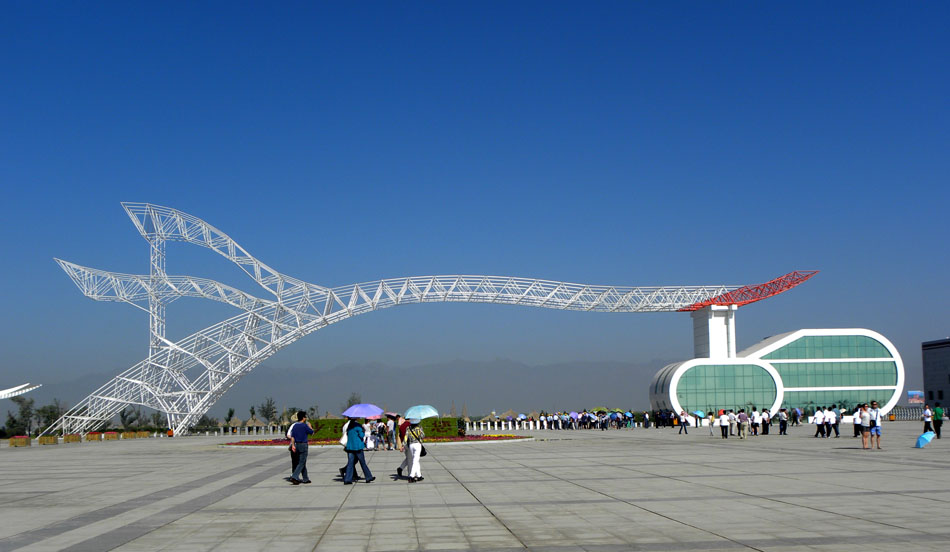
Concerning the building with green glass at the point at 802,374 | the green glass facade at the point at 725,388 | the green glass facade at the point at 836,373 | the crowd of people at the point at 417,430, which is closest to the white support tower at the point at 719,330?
the building with green glass at the point at 802,374

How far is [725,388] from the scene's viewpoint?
248ft

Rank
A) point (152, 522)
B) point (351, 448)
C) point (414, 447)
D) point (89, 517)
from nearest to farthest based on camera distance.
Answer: point (152, 522), point (89, 517), point (414, 447), point (351, 448)

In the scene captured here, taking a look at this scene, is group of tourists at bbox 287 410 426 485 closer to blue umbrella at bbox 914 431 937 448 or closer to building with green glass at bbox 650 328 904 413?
blue umbrella at bbox 914 431 937 448

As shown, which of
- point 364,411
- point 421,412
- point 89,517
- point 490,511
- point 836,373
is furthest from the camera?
point 836,373

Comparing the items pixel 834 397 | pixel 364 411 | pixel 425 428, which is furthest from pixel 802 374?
pixel 364 411

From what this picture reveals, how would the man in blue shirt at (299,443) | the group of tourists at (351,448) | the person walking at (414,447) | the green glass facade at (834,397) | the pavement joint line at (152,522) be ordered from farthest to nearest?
the green glass facade at (834,397) → the person walking at (414,447) → the group of tourists at (351,448) → the man in blue shirt at (299,443) → the pavement joint line at (152,522)

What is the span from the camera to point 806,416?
246 feet

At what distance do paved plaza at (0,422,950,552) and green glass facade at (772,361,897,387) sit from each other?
56.3 metres

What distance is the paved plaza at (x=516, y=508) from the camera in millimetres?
10297

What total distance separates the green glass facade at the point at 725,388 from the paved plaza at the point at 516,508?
52439 millimetres

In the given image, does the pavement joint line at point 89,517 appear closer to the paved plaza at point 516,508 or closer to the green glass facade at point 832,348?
the paved plaza at point 516,508

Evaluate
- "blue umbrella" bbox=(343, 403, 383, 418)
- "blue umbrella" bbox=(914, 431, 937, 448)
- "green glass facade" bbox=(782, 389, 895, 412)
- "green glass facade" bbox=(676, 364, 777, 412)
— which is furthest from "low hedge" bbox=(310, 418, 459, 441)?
"green glass facade" bbox=(782, 389, 895, 412)

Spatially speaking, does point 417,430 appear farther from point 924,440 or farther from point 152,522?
point 924,440

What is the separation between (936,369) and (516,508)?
9682cm
